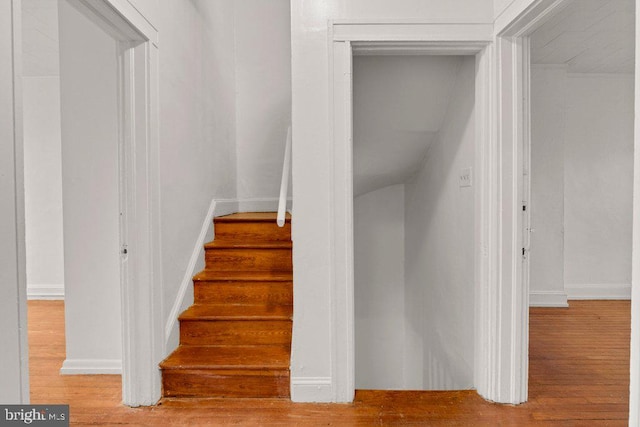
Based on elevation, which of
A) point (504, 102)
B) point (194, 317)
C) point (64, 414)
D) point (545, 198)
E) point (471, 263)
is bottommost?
point (64, 414)

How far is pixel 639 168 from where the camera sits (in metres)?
1.21

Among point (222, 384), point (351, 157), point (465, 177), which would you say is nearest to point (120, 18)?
point (351, 157)

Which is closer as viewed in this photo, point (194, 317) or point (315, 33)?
point (315, 33)

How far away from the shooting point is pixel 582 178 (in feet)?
14.3

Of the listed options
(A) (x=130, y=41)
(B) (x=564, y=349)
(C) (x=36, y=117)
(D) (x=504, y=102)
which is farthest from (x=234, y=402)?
(C) (x=36, y=117)

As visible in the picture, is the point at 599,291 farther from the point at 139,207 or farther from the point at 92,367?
the point at 92,367

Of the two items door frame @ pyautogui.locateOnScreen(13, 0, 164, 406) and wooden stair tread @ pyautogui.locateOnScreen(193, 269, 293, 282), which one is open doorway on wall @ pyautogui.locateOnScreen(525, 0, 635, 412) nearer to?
wooden stair tread @ pyautogui.locateOnScreen(193, 269, 293, 282)

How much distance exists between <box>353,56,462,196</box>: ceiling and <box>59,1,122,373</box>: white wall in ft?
5.08

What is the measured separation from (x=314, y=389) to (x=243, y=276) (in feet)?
3.02

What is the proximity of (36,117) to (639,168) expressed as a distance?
16.9 ft

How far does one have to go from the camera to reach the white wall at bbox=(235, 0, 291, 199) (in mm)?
4133

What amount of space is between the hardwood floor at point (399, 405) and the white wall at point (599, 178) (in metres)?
1.79

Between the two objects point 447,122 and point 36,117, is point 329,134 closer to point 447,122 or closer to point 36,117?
point 447,122

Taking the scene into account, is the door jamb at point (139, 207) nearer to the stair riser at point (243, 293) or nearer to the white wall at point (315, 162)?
the stair riser at point (243, 293)
